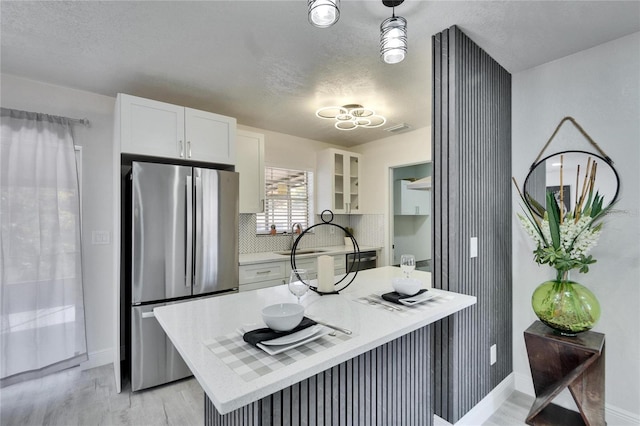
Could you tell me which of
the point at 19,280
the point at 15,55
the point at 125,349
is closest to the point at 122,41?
the point at 15,55

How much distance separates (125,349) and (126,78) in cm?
234

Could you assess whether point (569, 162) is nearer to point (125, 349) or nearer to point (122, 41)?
point (122, 41)

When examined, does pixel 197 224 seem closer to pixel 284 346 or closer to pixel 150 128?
pixel 150 128

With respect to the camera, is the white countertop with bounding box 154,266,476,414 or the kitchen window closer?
the white countertop with bounding box 154,266,476,414

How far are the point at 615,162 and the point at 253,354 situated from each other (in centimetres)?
248

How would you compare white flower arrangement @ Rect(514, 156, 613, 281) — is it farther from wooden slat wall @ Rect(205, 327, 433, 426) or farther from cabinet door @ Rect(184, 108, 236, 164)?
A: cabinet door @ Rect(184, 108, 236, 164)

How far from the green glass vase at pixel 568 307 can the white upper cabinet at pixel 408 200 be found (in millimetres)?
2941

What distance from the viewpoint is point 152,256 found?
95.7 inches

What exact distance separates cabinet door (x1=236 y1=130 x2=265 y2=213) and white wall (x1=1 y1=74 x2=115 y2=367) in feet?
4.06

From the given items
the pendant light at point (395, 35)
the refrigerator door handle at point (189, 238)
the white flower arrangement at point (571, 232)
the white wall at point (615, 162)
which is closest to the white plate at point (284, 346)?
the pendant light at point (395, 35)

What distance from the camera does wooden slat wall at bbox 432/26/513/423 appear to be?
1.84 meters

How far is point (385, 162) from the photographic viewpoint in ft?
14.8

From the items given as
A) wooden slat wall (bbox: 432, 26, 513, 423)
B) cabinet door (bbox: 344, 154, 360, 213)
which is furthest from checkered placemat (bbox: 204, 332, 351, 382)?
cabinet door (bbox: 344, 154, 360, 213)

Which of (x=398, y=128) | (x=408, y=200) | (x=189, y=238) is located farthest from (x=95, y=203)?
(x=408, y=200)
